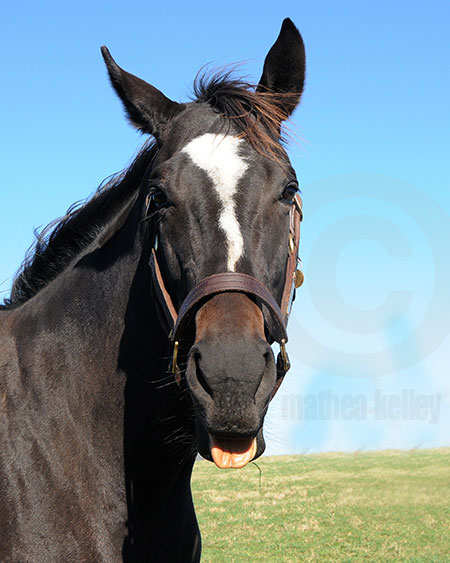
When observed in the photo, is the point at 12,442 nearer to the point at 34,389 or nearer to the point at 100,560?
the point at 34,389

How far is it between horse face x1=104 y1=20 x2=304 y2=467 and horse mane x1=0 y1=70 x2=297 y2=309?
25mm

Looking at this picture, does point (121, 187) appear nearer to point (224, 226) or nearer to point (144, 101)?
point (144, 101)

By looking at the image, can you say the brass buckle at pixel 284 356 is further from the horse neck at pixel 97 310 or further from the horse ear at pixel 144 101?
the horse ear at pixel 144 101

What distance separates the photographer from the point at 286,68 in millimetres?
3926

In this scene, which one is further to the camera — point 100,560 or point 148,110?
point 148,110

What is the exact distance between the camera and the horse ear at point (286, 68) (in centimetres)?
389

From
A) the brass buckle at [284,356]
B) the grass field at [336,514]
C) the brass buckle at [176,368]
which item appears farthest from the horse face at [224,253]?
the grass field at [336,514]

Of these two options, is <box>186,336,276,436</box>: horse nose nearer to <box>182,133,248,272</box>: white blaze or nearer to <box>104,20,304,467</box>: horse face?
<box>104,20,304,467</box>: horse face

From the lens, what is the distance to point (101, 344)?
3900mm

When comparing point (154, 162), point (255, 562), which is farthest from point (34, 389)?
point (255, 562)

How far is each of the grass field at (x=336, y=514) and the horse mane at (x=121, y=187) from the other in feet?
23.3

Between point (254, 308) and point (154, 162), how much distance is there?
49.9 inches

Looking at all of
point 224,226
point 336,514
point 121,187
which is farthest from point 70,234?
point 336,514

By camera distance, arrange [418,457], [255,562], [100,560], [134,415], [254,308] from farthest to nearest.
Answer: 1. [418,457]
2. [255,562]
3. [134,415]
4. [100,560]
5. [254,308]
